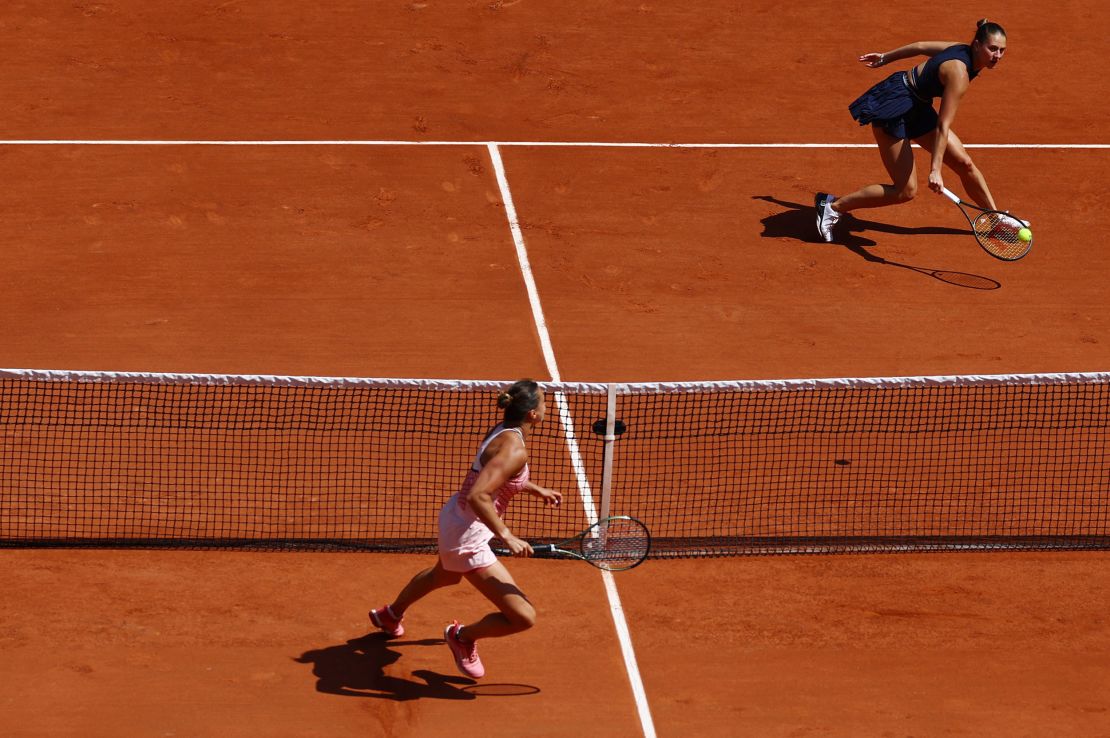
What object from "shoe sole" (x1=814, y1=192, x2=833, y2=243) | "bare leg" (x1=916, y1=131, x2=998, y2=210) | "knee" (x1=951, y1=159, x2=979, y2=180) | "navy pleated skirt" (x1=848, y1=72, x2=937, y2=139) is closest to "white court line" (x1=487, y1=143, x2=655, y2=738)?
"shoe sole" (x1=814, y1=192, x2=833, y2=243)

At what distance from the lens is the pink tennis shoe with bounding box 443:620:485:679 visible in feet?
27.5

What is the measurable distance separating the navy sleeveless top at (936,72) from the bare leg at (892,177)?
0.49 m

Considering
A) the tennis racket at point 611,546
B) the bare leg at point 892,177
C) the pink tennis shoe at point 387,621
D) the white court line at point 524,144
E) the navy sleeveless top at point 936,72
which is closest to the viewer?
the pink tennis shoe at point 387,621

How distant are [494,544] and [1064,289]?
7131 millimetres

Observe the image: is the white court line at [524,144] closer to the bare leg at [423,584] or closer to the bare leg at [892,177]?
the bare leg at [892,177]

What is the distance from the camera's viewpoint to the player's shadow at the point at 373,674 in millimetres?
8406

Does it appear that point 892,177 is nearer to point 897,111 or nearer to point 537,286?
point 897,111

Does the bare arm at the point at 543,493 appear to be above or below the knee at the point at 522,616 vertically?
above

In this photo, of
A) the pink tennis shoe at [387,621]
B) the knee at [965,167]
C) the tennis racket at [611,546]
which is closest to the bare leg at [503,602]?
the pink tennis shoe at [387,621]

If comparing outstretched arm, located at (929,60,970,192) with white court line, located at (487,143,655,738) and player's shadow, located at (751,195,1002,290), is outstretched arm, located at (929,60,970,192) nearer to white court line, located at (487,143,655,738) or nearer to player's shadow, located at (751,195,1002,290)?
player's shadow, located at (751,195,1002,290)

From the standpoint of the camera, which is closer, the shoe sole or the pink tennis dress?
the pink tennis dress

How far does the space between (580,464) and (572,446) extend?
0.21 m

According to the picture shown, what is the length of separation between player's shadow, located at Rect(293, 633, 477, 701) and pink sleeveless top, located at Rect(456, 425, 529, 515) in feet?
3.42

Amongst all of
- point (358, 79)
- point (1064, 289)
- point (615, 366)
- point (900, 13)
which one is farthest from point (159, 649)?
point (900, 13)
